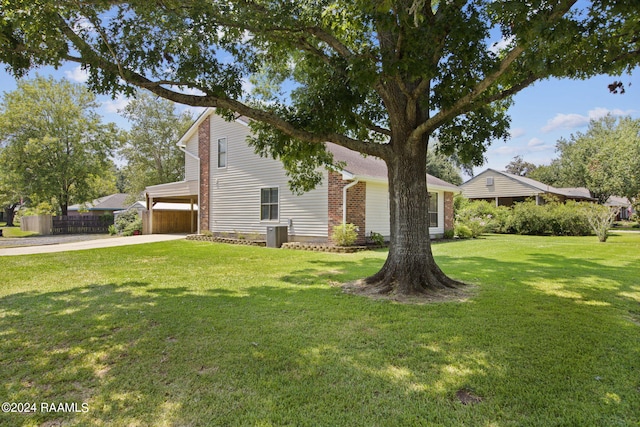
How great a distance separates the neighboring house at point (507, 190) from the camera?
27891 millimetres

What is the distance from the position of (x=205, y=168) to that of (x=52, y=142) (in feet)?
52.5

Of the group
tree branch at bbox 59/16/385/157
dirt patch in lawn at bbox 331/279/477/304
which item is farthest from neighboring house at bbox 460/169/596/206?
tree branch at bbox 59/16/385/157

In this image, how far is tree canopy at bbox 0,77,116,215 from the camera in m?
26.0

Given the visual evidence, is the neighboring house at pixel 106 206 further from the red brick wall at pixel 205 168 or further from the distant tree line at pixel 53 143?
the red brick wall at pixel 205 168

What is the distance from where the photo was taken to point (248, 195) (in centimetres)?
1641

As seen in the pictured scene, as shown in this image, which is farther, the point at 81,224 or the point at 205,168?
the point at 81,224

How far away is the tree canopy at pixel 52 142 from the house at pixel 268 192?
36.1 ft

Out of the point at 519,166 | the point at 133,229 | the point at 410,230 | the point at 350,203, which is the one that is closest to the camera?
the point at 410,230

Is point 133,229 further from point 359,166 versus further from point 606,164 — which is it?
point 606,164

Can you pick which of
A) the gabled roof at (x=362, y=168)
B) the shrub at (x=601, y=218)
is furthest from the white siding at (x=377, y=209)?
the shrub at (x=601, y=218)

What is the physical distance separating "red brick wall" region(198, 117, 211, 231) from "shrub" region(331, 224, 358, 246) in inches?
324

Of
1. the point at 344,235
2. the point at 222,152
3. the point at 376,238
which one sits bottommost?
the point at 376,238

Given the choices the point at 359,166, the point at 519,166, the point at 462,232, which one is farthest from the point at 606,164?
the point at 519,166

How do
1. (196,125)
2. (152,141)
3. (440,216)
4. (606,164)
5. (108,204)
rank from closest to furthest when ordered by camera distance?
1. (440,216)
2. (196,125)
3. (606,164)
4. (152,141)
5. (108,204)
